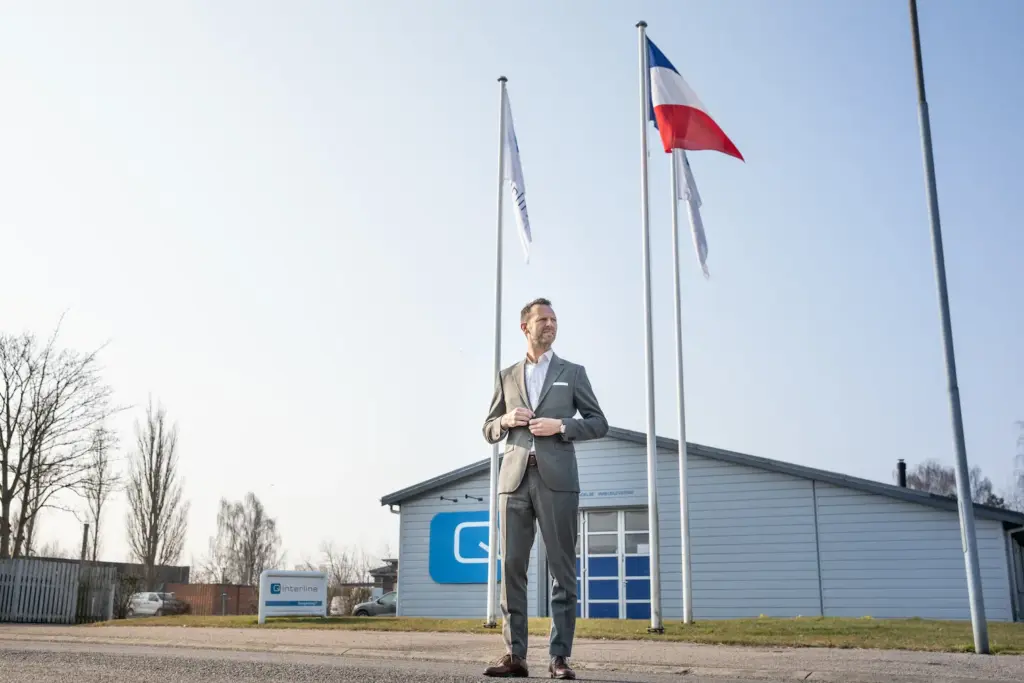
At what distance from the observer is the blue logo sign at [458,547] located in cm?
2420

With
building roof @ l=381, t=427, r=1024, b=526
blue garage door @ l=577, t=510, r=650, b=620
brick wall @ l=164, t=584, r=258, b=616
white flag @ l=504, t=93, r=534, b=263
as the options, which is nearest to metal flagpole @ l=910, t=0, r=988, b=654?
A: white flag @ l=504, t=93, r=534, b=263

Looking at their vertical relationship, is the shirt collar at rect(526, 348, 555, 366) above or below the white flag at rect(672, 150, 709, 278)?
below

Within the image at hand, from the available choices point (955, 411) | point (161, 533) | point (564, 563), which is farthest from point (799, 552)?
point (161, 533)

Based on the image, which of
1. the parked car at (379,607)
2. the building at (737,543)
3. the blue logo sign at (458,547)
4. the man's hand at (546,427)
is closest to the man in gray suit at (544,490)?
the man's hand at (546,427)

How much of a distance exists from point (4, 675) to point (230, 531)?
264ft

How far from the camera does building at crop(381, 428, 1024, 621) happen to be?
19.5 meters

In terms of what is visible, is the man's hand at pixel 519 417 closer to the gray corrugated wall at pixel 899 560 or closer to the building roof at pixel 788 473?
the building roof at pixel 788 473

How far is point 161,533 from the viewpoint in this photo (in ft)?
141

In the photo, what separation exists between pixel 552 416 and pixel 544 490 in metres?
0.38

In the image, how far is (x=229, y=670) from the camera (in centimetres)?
478

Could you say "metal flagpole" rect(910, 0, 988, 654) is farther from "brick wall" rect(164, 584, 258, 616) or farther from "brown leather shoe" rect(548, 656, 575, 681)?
"brick wall" rect(164, 584, 258, 616)

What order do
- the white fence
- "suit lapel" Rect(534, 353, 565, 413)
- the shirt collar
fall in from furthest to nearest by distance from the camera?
the white fence < the shirt collar < "suit lapel" Rect(534, 353, 565, 413)

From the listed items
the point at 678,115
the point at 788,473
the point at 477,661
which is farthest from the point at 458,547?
the point at 477,661

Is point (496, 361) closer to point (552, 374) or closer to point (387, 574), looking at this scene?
point (552, 374)
